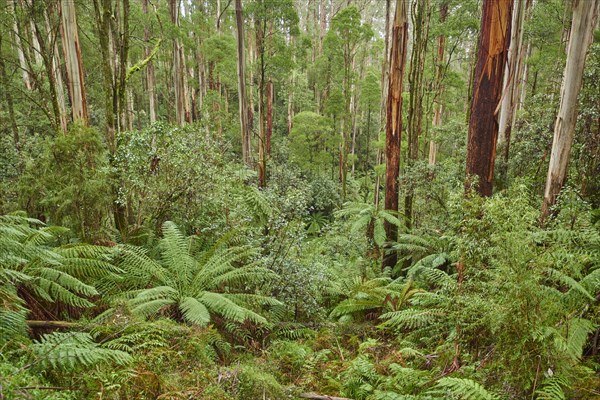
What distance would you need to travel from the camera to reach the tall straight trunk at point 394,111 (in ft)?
28.9

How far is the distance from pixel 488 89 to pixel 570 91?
1.13 metres

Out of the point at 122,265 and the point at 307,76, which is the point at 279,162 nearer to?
the point at 307,76

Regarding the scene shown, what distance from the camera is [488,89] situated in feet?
17.2

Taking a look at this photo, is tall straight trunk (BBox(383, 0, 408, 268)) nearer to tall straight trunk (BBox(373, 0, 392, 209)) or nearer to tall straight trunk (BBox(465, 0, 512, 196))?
tall straight trunk (BBox(465, 0, 512, 196))

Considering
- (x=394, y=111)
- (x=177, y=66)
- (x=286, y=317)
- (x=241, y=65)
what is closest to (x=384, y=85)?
(x=177, y=66)

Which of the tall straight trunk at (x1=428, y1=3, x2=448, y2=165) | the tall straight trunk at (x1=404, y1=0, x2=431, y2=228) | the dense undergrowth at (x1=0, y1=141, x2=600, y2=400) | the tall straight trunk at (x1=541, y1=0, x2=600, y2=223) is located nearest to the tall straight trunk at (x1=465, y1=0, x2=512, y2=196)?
the tall straight trunk at (x1=541, y1=0, x2=600, y2=223)

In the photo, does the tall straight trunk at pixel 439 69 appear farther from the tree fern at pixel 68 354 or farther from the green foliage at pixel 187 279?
the tree fern at pixel 68 354

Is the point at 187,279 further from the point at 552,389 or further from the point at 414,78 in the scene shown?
the point at 414,78

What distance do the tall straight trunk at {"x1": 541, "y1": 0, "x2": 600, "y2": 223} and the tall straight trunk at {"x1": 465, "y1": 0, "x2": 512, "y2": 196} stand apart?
0.89 meters

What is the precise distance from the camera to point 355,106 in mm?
25875

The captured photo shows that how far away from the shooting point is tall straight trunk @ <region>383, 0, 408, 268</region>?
28.9 ft

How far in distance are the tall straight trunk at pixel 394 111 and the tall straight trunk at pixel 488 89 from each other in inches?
A: 145

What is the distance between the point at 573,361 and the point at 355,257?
24.0 ft

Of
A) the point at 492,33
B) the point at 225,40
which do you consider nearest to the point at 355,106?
the point at 225,40
